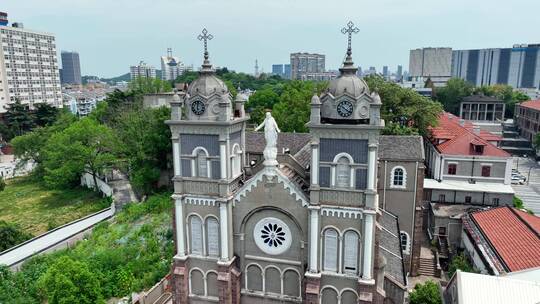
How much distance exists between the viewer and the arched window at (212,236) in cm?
2070

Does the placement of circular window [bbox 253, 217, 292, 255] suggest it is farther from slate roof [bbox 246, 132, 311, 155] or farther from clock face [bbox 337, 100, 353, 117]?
slate roof [bbox 246, 132, 311, 155]

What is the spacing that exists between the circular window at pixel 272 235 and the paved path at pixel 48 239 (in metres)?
24.3

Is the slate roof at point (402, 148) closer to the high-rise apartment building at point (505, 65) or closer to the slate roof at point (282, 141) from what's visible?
the slate roof at point (282, 141)

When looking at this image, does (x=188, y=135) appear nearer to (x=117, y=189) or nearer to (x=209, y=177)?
Answer: (x=209, y=177)

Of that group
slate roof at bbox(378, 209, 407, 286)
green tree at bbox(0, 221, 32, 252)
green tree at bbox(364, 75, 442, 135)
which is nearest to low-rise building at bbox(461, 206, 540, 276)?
slate roof at bbox(378, 209, 407, 286)

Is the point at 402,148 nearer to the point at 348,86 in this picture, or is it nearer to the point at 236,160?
the point at 348,86

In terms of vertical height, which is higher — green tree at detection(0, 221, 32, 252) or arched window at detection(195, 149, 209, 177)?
arched window at detection(195, 149, 209, 177)

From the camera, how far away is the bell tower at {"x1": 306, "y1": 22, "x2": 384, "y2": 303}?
1797 centimetres

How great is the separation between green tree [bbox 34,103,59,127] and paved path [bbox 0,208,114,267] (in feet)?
167

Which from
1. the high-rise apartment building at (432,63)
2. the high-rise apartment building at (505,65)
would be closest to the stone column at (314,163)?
the high-rise apartment building at (505,65)

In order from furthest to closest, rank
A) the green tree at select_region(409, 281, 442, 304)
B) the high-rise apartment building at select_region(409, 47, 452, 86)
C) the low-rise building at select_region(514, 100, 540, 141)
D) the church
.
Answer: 1. the high-rise apartment building at select_region(409, 47, 452, 86)
2. the low-rise building at select_region(514, 100, 540, 141)
3. the green tree at select_region(409, 281, 442, 304)
4. the church

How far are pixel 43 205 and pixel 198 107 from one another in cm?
4260

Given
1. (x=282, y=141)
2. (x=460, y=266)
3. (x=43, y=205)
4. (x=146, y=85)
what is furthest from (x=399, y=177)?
(x=146, y=85)

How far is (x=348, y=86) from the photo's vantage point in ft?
60.6
